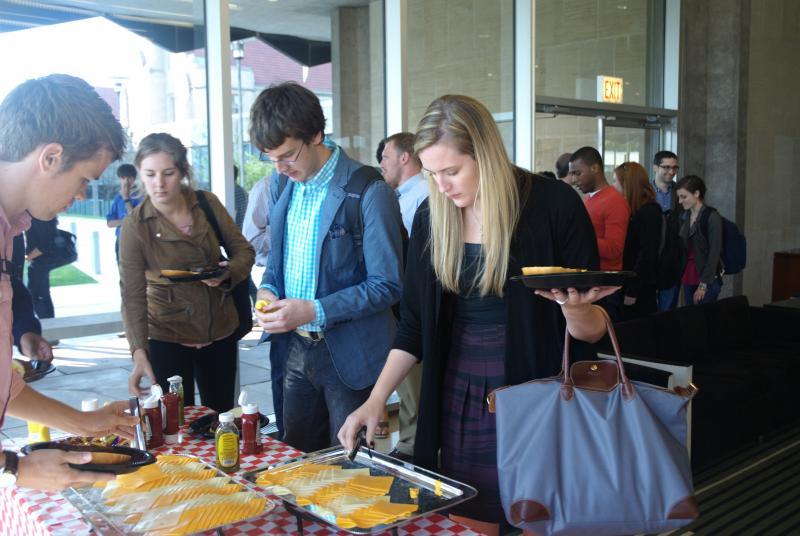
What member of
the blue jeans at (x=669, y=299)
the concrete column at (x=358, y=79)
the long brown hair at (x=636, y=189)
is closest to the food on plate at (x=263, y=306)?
the concrete column at (x=358, y=79)

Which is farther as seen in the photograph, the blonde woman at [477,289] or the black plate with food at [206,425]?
the black plate with food at [206,425]

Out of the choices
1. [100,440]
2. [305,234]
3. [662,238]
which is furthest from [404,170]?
[100,440]

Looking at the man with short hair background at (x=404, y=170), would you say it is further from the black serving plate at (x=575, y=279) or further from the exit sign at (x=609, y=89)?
the exit sign at (x=609, y=89)

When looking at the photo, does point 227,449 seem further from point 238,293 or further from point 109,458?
point 238,293

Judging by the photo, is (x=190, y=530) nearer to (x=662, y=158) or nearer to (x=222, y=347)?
(x=222, y=347)

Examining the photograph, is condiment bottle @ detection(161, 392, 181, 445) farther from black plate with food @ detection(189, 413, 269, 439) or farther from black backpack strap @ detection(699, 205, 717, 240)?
black backpack strap @ detection(699, 205, 717, 240)

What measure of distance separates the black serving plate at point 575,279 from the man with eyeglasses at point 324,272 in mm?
741

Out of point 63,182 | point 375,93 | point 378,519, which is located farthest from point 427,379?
point 375,93

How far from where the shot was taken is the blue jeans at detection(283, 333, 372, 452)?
2207 mm

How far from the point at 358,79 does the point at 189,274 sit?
9.37 feet

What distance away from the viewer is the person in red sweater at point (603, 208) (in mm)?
4590

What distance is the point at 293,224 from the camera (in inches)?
91.4

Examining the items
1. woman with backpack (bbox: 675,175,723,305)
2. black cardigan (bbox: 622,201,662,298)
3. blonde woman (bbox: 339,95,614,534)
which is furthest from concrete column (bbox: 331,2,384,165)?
blonde woman (bbox: 339,95,614,534)

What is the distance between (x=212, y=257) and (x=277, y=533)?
174 cm
